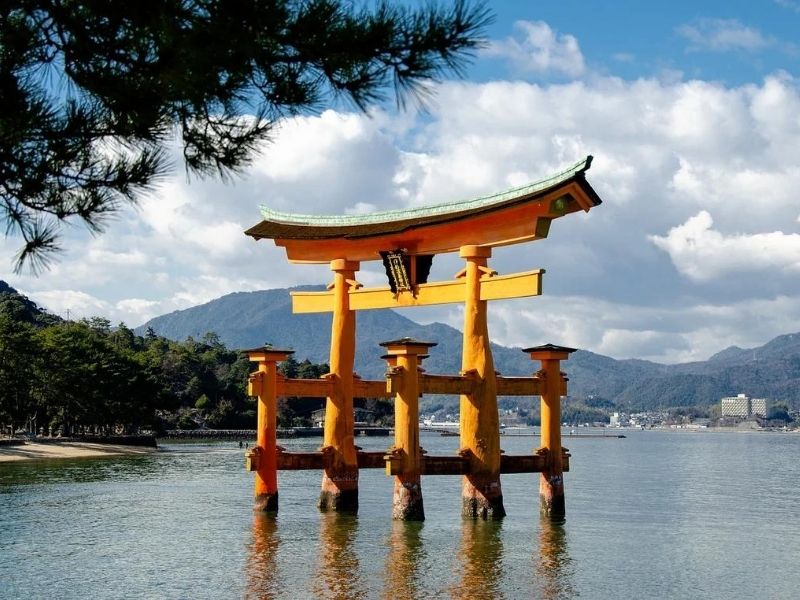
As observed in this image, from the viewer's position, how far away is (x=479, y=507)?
846 inches

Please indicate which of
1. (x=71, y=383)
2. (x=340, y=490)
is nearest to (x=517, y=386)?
(x=340, y=490)

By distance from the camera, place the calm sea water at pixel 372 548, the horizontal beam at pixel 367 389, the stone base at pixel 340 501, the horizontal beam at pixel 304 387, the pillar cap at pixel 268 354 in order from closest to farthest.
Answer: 1. the calm sea water at pixel 372 548
2. the pillar cap at pixel 268 354
3. the horizontal beam at pixel 304 387
4. the stone base at pixel 340 501
5. the horizontal beam at pixel 367 389

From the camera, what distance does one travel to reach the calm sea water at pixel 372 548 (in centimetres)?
1639

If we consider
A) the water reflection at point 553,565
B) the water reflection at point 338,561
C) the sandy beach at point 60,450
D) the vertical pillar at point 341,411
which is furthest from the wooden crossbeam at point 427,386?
the sandy beach at point 60,450

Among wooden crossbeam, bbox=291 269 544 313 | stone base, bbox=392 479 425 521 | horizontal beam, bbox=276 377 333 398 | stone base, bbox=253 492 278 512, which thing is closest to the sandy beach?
stone base, bbox=253 492 278 512

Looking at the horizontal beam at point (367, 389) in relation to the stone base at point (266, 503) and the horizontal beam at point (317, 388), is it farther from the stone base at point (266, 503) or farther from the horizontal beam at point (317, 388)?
the stone base at point (266, 503)

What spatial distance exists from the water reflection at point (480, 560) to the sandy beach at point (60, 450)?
1331 inches

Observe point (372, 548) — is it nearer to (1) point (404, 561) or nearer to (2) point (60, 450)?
(1) point (404, 561)

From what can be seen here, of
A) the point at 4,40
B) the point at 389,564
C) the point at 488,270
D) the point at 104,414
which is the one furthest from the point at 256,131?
the point at 104,414

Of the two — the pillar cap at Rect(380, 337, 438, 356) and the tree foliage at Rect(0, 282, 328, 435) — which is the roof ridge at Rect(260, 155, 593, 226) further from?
the tree foliage at Rect(0, 282, 328, 435)

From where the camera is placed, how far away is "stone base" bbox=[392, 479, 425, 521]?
21359 mm

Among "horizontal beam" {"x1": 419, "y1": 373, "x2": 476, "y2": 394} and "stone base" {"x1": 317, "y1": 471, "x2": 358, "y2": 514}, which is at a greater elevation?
"horizontal beam" {"x1": 419, "y1": 373, "x2": 476, "y2": 394}

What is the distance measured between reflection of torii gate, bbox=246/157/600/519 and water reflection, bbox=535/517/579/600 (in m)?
1.03

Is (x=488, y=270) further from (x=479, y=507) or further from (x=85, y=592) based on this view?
(x=85, y=592)
